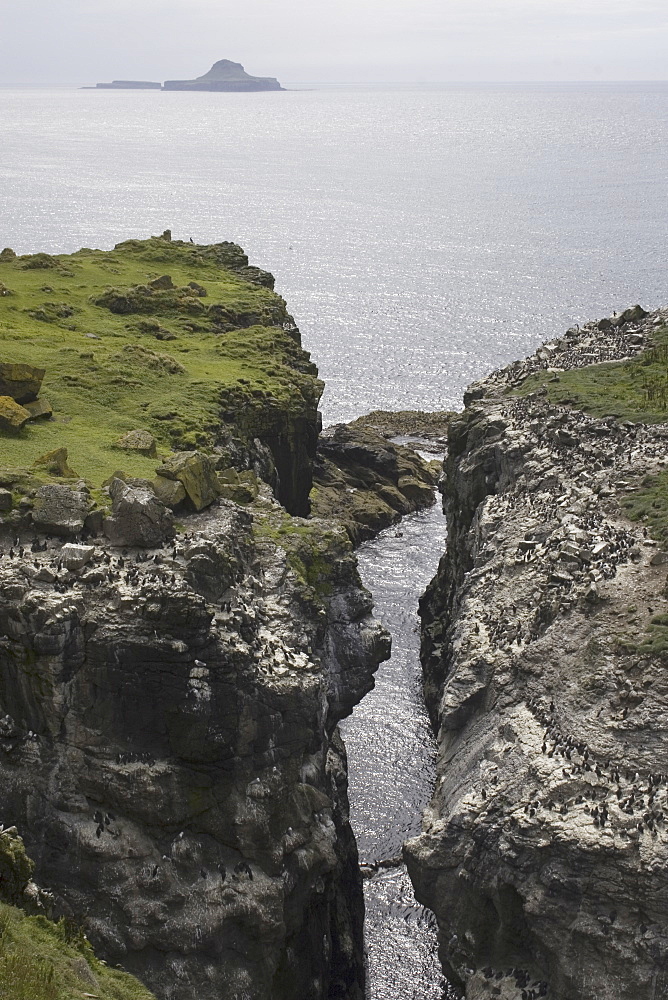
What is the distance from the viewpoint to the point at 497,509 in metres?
62.5

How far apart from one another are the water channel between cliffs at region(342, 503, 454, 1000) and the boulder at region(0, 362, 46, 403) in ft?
89.7

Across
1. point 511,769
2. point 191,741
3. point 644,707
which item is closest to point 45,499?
point 191,741

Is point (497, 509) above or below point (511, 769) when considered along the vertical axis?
above

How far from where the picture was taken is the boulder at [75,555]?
4528 cm

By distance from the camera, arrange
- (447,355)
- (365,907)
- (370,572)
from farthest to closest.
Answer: (447,355) → (370,572) → (365,907)

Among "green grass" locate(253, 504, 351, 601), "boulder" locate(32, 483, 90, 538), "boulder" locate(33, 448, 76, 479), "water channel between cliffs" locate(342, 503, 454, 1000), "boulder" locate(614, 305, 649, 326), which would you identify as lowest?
"water channel between cliffs" locate(342, 503, 454, 1000)

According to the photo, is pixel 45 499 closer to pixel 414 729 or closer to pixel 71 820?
pixel 71 820

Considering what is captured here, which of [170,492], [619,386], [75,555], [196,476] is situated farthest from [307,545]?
[619,386]

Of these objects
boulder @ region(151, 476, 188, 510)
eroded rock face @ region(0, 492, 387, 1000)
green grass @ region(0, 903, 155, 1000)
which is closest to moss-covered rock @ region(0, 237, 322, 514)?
boulder @ region(151, 476, 188, 510)

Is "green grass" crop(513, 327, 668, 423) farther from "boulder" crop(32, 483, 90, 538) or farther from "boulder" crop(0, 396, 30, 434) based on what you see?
"boulder" crop(32, 483, 90, 538)

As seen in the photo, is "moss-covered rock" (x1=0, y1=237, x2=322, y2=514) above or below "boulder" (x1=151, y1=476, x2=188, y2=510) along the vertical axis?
above

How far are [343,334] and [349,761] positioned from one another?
104 meters

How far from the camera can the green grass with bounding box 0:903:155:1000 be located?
30016 mm

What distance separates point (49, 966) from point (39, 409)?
3771 cm
